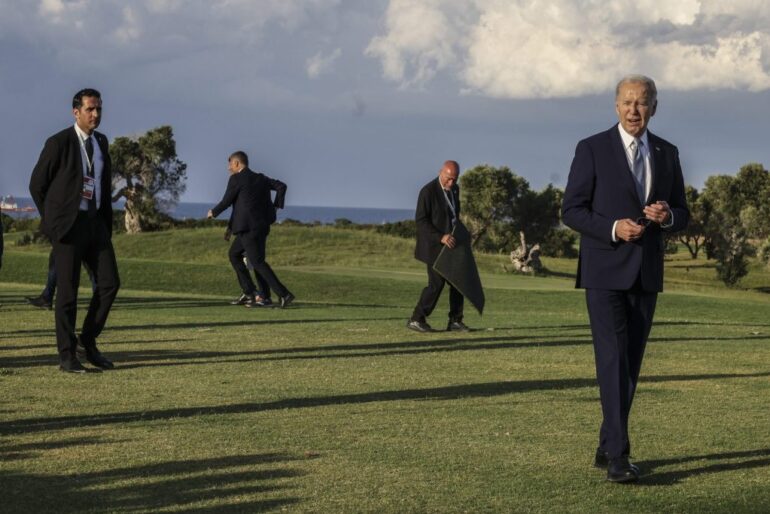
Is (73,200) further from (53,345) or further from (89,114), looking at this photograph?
(53,345)

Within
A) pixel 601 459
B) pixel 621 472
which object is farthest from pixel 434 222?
pixel 621 472

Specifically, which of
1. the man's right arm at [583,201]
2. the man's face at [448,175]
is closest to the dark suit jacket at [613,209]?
the man's right arm at [583,201]

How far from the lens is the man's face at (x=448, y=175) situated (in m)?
16.2

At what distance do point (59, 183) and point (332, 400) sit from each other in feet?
10.5

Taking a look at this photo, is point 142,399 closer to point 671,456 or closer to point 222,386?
point 222,386

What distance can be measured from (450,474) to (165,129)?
69.8 metres

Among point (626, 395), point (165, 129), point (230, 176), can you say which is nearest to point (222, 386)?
point (626, 395)

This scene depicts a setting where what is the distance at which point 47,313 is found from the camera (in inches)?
730

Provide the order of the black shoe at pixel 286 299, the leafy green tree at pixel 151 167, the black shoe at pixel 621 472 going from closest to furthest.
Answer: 1. the black shoe at pixel 621 472
2. the black shoe at pixel 286 299
3. the leafy green tree at pixel 151 167

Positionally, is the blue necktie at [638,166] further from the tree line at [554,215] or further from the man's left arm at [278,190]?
the tree line at [554,215]

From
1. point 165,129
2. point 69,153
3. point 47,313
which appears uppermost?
point 165,129

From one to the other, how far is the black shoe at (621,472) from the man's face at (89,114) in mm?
6130

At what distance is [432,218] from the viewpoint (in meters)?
16.6

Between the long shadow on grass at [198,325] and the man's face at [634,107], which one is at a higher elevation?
the man's face at [634,107]
